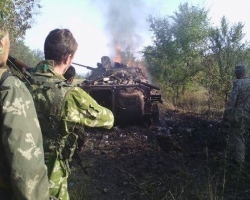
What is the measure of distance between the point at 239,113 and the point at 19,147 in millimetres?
5130

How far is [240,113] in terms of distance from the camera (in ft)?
20.4

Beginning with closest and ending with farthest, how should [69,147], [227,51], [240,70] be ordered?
1. [69,147]
2. [240,70]
3. [227,51]

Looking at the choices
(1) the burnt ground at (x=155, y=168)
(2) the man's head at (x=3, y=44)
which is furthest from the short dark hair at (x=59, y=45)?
(1) the burnt ground at (x=155, y=168)

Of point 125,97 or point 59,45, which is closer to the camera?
point 59,45

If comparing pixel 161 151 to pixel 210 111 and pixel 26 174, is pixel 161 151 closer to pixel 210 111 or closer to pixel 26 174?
pixel 26 174

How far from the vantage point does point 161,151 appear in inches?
301

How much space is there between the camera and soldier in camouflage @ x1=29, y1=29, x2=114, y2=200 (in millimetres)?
2426

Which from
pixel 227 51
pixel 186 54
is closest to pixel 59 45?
pixel 227 51

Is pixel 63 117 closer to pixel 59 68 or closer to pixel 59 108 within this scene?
pixel 59 108

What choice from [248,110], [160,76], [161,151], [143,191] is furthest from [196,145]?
[160,76]

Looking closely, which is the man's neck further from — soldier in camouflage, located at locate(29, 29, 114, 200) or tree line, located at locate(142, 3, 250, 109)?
tree line, located at locate(142, 3, 250, 109)

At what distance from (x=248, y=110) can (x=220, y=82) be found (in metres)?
9.54

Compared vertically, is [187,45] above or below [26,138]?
above

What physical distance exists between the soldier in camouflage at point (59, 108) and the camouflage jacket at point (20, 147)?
58 cm
